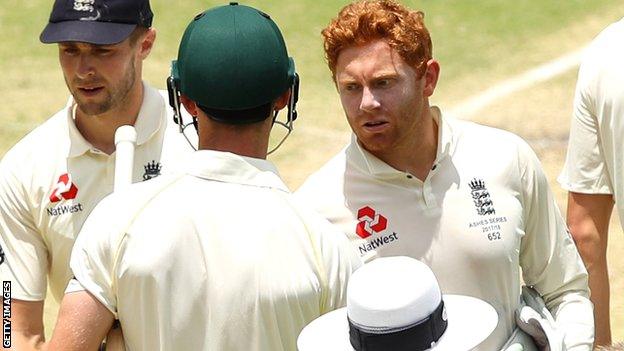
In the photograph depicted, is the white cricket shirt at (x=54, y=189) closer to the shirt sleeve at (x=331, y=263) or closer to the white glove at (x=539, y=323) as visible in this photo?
the white glove at (x=539, y=323)

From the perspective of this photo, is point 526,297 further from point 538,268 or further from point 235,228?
point 235,228

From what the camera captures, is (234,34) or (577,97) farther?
(577,97)

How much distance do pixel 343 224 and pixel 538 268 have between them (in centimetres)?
72

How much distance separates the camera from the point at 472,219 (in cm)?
496

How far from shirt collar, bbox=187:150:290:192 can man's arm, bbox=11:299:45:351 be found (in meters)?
1.69

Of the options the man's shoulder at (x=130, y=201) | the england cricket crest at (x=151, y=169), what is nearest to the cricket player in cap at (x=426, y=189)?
the england cricket crest at (x=151, y=169)

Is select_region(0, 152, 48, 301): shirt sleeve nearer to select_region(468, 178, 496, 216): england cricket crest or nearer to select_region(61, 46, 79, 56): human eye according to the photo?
select_region(61, 46, 79, 56): human eye

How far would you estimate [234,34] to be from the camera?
390 cm

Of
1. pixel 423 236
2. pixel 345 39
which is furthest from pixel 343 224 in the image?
pixel 345 39

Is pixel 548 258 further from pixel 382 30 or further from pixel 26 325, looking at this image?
pixel 26 325

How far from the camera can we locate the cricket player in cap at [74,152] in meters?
5.35

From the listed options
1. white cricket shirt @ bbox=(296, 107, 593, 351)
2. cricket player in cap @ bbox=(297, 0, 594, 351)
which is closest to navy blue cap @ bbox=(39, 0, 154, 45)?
cricket player in cap @ bbox=(297, 0, 594, 351)

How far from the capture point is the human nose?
4.90 metres

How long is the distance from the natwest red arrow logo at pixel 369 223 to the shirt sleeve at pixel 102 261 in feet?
4.55
